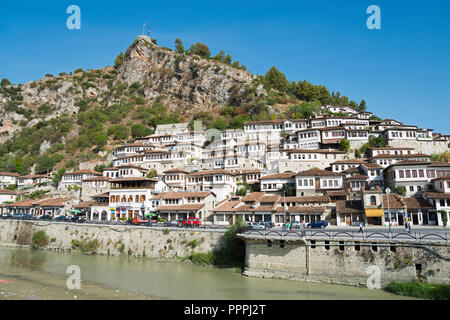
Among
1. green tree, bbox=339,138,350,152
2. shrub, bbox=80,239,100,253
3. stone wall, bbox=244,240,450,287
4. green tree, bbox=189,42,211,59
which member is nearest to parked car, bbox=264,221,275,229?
stone wall, bbox=244,240,450,287

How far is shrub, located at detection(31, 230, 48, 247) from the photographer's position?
42.7 meters

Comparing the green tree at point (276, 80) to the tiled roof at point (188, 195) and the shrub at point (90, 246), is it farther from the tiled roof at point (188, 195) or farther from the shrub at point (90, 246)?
the shrub at point (90, 246)

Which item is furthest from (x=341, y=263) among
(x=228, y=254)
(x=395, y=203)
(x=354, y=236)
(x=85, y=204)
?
(x=85, y=204)

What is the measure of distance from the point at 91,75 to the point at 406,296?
168 m

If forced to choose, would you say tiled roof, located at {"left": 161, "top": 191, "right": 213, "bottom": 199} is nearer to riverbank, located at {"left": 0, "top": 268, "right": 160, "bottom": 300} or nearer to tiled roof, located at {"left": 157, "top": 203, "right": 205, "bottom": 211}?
tiled roof, located at {"left": 157, "top": 203, "right": 205, "bottom": 211}

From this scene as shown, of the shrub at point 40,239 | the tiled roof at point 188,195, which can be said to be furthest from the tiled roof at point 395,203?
the shrub at point 40,239

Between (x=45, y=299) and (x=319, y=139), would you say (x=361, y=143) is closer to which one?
(x=319, y=139)

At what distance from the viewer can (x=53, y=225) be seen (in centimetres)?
4350

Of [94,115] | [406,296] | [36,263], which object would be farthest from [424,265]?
[94,115]

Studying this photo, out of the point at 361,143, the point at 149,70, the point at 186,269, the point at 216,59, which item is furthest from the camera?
the point at 149,70

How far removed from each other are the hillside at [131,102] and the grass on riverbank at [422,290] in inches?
2416

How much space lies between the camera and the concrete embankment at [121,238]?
32656mm

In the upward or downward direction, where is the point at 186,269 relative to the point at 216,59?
downward

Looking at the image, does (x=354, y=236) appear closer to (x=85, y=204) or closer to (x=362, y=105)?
(x=85, y=204)
